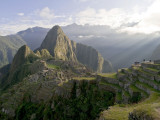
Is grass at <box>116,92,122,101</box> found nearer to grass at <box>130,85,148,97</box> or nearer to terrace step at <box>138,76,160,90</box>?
grass at <box>130,85,148,97</box>

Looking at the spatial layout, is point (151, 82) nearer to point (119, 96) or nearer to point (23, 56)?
point (119, 96)

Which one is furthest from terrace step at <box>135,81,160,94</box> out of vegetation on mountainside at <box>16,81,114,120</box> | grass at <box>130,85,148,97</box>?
vegetation on mountainside at <box>16,81,114,120</box>

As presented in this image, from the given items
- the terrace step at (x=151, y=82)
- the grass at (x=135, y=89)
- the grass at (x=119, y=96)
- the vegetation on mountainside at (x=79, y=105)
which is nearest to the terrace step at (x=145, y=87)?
the grass at (x=135, y=89)

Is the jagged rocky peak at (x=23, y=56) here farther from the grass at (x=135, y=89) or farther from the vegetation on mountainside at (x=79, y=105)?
the grass at (x=135, y=89)

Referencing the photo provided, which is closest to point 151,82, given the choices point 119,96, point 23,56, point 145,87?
point 145,87

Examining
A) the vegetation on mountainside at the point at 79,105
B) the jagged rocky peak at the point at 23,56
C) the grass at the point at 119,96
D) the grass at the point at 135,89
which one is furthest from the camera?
the jagged rocky peak at the point at 23,56

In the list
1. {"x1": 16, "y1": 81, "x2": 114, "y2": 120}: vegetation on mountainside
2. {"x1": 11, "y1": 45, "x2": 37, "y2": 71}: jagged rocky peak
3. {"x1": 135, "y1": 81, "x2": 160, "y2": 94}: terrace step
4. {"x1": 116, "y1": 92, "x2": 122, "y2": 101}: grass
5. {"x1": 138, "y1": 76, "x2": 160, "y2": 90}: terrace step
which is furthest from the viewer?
{"x1": 11, "y1": 45, "x2": 37, "y2": 71}: jagged rocky peak

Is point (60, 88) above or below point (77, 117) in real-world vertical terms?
above

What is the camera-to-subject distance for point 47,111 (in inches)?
1475

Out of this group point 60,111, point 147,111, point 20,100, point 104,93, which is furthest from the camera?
point 20,100

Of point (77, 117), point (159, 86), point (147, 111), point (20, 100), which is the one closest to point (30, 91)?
point (20, 100)

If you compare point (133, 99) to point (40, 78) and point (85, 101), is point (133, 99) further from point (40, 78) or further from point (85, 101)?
point (40, 78)

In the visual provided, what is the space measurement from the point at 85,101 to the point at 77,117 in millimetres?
4006

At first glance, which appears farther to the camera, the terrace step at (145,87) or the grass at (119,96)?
the grass at (119,96)
